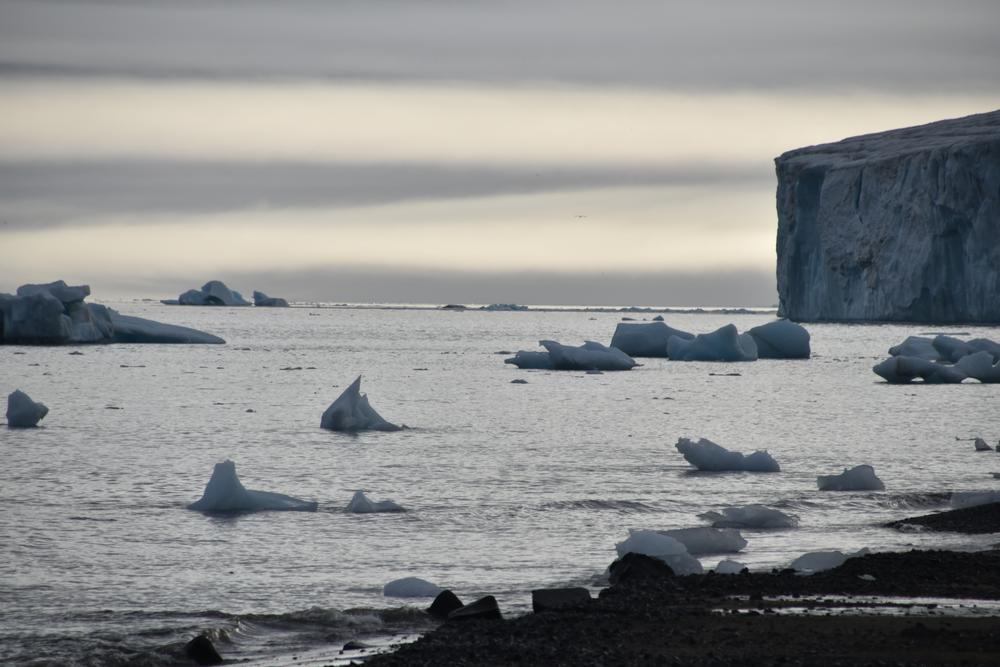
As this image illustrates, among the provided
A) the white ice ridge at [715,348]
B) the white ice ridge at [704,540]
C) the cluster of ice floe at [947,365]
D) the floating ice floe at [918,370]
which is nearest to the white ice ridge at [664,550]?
the white ice ridge at [704,540]

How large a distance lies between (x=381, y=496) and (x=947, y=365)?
A: 26.5 m

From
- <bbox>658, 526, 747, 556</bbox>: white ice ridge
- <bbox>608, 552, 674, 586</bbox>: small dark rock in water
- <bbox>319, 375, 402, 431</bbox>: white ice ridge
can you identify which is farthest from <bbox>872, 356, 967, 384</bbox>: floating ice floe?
<bbox>608, 552, 674, 586</bbox>: small dark rock in water

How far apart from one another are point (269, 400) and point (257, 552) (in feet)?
64.5

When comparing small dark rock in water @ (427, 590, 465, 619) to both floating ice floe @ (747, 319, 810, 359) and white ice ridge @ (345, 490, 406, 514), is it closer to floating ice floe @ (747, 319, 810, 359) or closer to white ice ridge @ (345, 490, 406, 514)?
white ice ridge @ (345, 490, 406, 514)

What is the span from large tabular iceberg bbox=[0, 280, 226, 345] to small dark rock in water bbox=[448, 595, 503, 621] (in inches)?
1455

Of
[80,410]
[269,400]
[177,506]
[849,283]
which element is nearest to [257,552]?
[177,506]

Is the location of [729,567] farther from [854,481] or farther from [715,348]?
[715,348]

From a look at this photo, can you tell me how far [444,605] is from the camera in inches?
314

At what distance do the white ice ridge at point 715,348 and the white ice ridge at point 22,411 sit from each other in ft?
87.6

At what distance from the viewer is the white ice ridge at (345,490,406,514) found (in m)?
12.4

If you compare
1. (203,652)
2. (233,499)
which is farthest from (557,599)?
(233,499)

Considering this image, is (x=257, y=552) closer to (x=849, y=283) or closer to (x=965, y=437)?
(x=965, y=437)

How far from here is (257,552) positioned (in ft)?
33.9

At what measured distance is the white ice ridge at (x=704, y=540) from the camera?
10.0m
